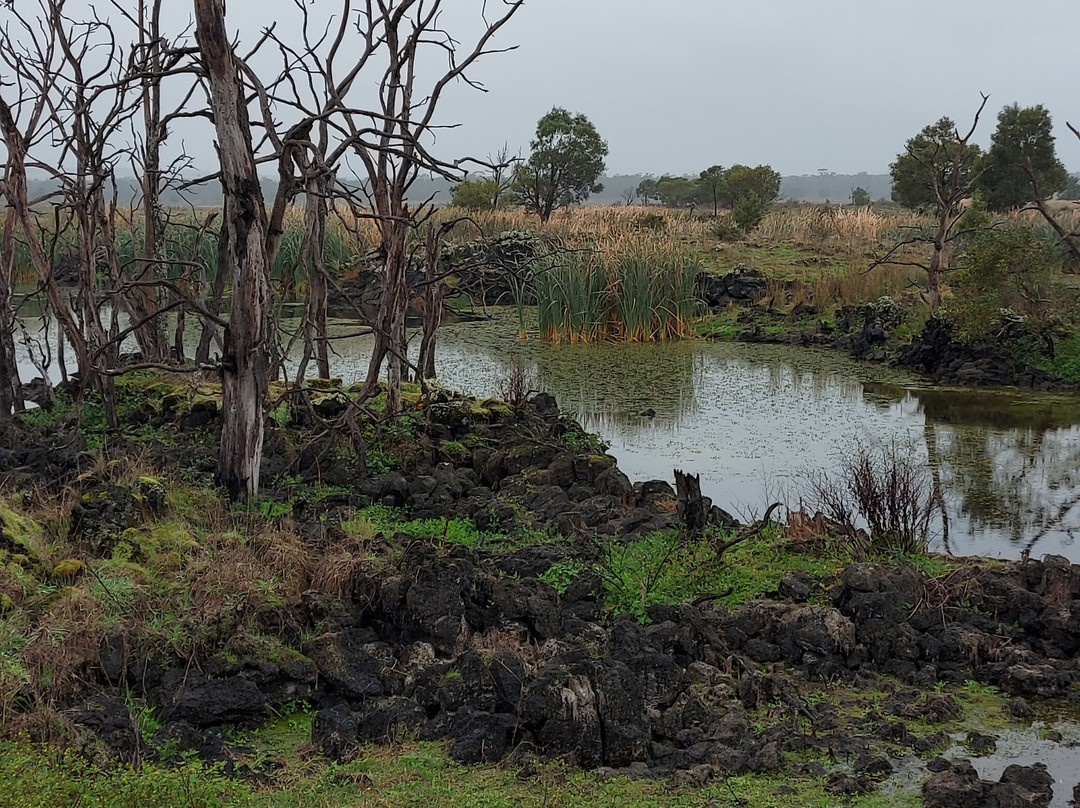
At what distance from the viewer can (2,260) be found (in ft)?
27.8

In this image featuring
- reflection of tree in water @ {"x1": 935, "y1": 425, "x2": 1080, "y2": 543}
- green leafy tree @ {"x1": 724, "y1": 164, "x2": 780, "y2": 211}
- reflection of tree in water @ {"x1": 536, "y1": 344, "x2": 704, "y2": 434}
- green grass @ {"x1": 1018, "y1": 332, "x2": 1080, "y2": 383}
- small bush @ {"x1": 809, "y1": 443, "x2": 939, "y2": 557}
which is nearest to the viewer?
small bush @ {"x1": 809, "y1": 443, "x2": 939, "y2": 557}

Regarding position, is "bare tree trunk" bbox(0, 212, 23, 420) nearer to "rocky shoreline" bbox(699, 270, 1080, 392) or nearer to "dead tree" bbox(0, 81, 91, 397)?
"dead tree" bbox(0, 81, 91, 397)

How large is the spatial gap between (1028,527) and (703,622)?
136 inches

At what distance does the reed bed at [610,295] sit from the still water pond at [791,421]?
1.54 ft

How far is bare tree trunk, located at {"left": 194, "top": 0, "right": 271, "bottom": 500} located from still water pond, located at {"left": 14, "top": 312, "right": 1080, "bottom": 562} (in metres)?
3.26

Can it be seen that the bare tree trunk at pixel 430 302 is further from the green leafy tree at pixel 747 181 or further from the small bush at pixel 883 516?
the green leafy tree at pixel 747 181

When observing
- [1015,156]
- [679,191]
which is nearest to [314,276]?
[1015,156]

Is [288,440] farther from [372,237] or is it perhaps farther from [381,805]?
[372,237]

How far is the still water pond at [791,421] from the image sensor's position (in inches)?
302

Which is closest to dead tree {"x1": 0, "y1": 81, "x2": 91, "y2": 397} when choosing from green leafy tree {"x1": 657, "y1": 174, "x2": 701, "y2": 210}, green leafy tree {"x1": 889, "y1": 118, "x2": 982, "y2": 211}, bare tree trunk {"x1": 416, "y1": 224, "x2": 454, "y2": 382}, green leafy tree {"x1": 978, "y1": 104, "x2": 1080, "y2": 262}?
bare tree trunk {"x1": 416, "y1": 224, "x2": 454, "y2": 382}

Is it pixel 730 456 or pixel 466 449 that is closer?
pixel 466 449

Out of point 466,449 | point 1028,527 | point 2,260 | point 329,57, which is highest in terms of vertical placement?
point 329,57

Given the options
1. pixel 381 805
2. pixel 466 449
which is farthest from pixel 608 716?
pixel 466 449

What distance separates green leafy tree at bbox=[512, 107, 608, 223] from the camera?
98.5ft
